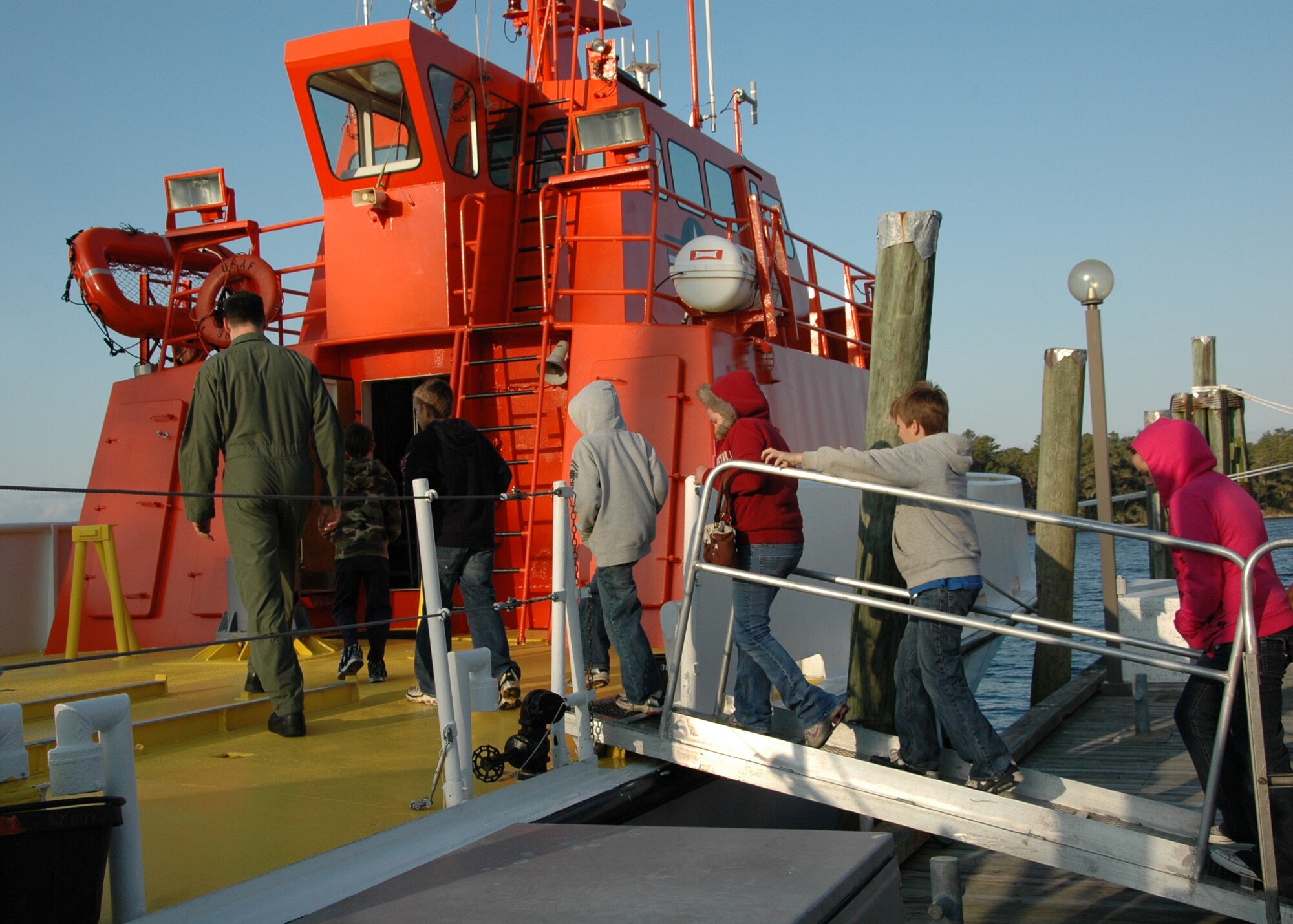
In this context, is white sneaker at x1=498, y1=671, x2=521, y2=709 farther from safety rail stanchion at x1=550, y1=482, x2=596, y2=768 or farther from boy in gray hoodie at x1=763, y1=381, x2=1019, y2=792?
boy in gray hoodie at x1=763, y1=381, x2=1019, y2=792

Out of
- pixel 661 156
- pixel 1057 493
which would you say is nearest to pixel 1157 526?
pixel 1057 493

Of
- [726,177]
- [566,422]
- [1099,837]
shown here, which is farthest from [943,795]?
[726,177]

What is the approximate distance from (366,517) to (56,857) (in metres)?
3.75

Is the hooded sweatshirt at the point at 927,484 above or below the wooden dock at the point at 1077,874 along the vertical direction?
above

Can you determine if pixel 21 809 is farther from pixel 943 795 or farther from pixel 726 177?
pixel 726 177

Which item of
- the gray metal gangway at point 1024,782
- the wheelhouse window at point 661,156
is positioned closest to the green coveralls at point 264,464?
the gray metal gangway at point 1024,782

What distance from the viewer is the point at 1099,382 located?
314 inches

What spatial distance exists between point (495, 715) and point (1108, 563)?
4781mm

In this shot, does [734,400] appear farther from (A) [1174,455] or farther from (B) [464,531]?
(A) [1174,455]

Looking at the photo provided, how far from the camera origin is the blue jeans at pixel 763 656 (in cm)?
421

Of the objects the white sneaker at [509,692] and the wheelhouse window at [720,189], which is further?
the wheelhouse window at [720,189]

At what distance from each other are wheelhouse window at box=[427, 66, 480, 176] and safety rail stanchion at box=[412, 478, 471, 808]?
535 cm

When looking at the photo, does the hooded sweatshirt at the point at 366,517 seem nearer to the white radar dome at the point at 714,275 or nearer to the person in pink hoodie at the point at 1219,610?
the white radar dome at the point at 714,275

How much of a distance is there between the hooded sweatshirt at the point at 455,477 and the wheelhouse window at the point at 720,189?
587 cm
